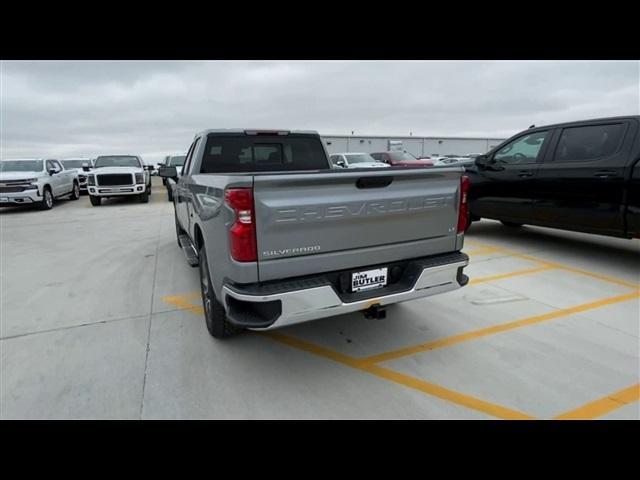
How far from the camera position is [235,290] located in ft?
7.66

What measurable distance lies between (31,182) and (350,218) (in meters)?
13.7

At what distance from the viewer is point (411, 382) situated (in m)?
2.69

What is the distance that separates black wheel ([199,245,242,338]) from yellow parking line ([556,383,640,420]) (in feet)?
8.67

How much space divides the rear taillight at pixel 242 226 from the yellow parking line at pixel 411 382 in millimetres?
1299

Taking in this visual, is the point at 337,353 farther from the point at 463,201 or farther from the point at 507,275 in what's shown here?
the point at 507,275

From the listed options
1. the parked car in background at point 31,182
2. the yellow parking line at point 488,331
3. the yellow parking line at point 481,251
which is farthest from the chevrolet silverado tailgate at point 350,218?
the parked car in background at point 31,182

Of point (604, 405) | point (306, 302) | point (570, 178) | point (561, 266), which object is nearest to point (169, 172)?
point (306, 302)

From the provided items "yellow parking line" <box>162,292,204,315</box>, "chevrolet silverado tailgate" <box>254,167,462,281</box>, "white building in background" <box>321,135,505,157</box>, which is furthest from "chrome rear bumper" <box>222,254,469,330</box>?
"white building in background" <box>321,135,505,157</box>

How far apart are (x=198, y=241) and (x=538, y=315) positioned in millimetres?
3705

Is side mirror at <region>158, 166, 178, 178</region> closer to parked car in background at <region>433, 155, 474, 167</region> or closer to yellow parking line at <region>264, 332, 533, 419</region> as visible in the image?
yellow parking line at <region>264, 332, 533, 419</region>

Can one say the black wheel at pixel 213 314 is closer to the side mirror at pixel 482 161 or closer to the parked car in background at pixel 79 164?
the side mirror at pixel 482 161
